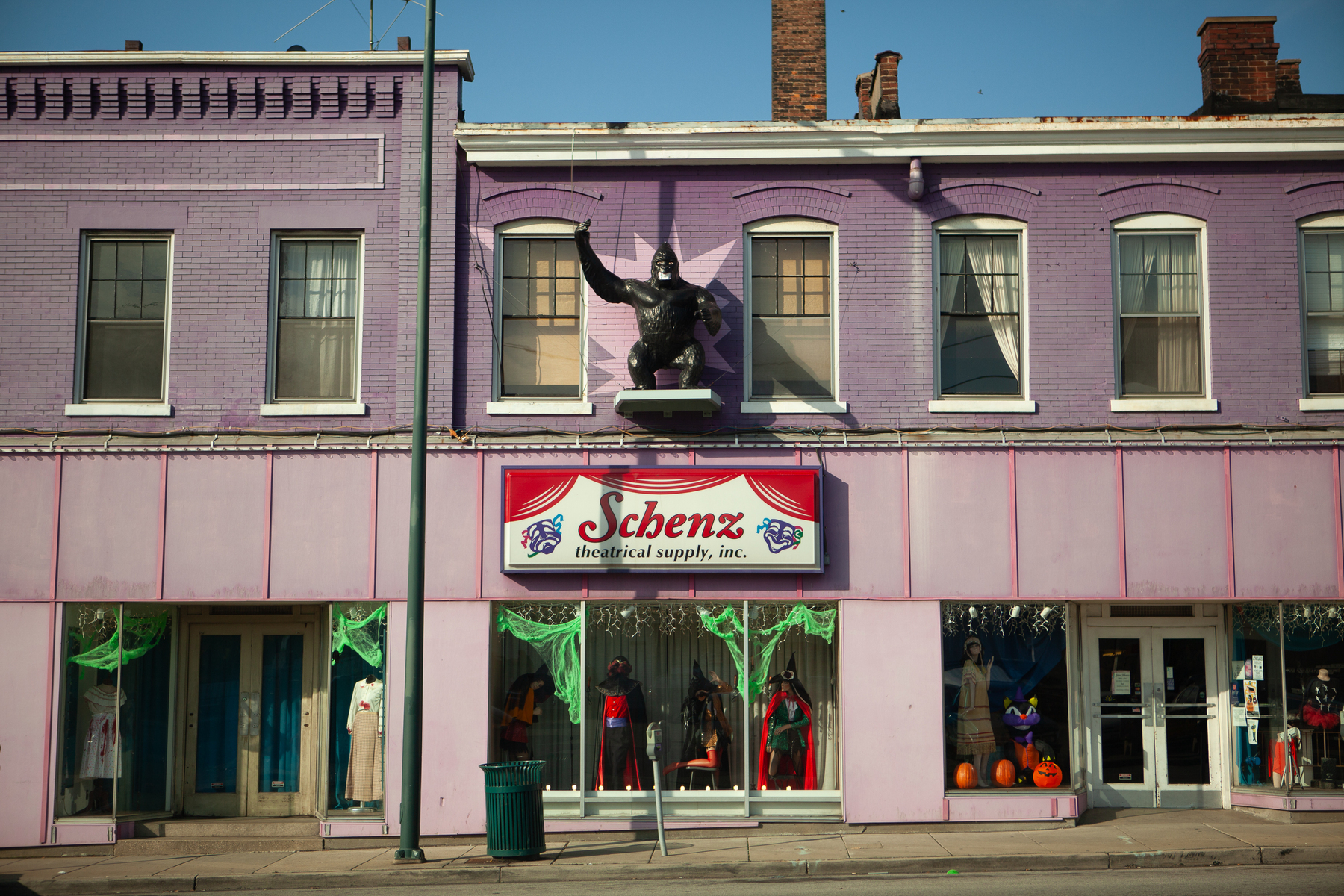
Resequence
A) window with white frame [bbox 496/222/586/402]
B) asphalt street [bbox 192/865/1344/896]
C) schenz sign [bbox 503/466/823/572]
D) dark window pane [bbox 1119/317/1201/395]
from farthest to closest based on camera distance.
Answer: window with white frame [bbox 496/222/586/402]
dark window pane [bbox 1119/317/1201/395]
schenz sign [bbox 503/466/823/572]
asphalt street [bbox 192/865/1344/896]

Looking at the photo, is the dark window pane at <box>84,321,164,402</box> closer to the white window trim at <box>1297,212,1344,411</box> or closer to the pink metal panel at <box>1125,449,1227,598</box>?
the pink metal panel at <box>1125,449,1227,598</box>

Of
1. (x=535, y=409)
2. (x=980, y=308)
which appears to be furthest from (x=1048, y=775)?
(x=535, y=409)

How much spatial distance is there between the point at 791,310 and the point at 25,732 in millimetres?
9776

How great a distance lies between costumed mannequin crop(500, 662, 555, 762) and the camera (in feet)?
43.3

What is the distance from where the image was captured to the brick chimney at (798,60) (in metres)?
15.0

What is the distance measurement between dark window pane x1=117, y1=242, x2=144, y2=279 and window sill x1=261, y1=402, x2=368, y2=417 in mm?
2311

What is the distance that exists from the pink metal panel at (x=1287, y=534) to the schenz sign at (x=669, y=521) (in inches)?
186

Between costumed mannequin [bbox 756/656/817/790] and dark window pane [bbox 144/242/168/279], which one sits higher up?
dark window pane [bbox 144/242/168/279]

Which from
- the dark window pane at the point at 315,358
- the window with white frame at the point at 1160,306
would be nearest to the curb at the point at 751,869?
the window with white frame at the point at 1160,306

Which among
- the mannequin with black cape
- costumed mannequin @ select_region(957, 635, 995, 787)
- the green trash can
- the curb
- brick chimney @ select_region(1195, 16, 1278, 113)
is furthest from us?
brick chimney @ select_region(1195, 16, 1278, 113)

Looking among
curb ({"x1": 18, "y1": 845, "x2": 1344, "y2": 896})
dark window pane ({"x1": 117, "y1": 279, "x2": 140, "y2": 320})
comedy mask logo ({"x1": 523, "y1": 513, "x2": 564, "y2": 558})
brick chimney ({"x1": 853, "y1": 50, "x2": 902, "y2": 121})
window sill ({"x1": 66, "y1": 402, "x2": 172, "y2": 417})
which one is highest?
brick chimney ({"x1": 853, "y1": 50, "x2": 902, "y2": 121})

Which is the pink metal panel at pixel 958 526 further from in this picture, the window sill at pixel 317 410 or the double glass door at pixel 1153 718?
the window sill at pixel 317 410

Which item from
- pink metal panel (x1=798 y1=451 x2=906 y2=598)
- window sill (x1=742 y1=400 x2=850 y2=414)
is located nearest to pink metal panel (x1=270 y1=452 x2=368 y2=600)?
window sill (x1=742 y1=400 x2=850 y2=414)

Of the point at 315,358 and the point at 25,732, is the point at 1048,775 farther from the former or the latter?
the point at 25,732
